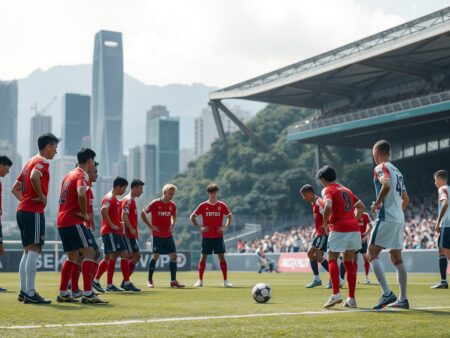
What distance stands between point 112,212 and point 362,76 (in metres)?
48.8

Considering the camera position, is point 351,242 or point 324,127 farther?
point 324,127

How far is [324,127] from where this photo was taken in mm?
61250

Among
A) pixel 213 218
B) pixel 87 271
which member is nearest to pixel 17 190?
pixel 87 271

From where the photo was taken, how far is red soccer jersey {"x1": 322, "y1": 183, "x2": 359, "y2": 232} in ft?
33.3

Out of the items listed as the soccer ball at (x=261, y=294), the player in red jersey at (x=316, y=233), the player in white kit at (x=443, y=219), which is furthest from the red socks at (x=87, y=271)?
the player in white kit at (x=443, y=219)

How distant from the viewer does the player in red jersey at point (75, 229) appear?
408 inches

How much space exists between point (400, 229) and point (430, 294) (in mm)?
4091

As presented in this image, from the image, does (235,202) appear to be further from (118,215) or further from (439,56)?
(118,215)

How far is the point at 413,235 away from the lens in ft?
130

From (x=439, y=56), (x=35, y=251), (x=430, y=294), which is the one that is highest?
(x=439, y=56)

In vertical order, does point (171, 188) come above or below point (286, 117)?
below

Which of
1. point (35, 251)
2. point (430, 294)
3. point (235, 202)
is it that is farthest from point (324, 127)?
point (35, 251)

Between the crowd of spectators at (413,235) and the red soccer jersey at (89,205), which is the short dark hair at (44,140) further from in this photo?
the crowd of spectators at (413,235)

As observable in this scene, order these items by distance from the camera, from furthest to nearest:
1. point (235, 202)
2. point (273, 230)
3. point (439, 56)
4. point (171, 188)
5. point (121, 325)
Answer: point (235, 202)
point (273, 230)
point (439, 56)
point (171, 188)
point (121, 325)
